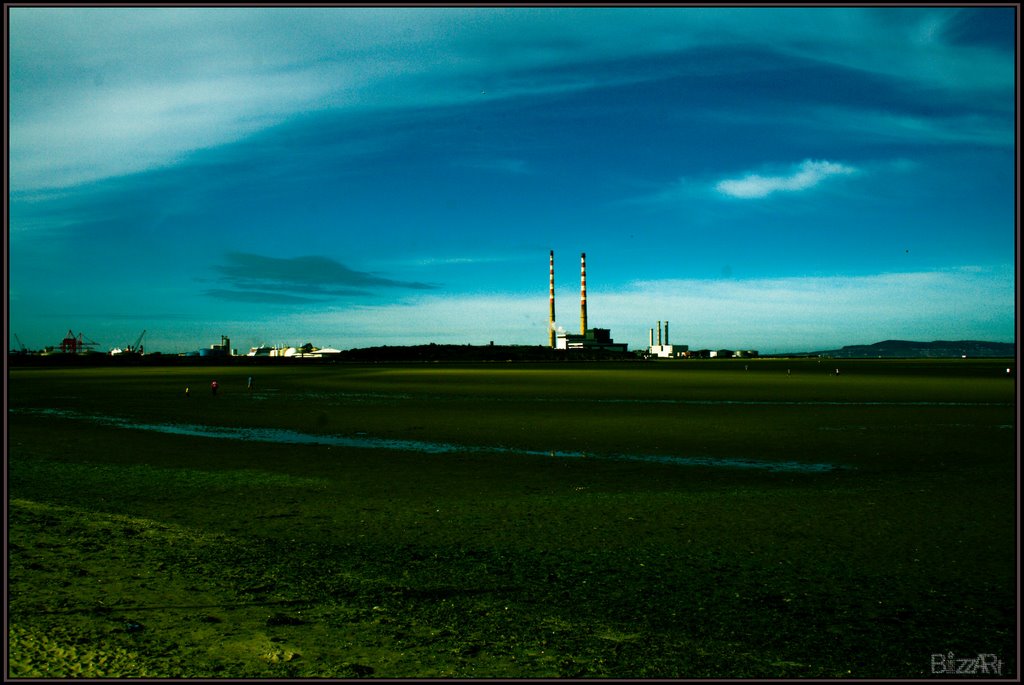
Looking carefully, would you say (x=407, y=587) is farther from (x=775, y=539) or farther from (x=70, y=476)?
(x=70, y=476)

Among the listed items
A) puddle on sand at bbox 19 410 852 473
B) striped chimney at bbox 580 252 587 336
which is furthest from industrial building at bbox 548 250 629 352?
puddle on sand at bbox 19 410 852 473

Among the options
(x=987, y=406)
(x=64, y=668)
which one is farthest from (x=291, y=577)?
(x=987, y=406)

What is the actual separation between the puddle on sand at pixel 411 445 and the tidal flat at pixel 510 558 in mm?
164

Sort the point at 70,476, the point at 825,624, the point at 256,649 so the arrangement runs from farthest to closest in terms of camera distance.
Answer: the point at 70,476 → the point at 825,624 → the point at 256,649

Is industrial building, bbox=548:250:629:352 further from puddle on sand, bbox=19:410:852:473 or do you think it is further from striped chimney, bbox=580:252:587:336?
puddle on sand, bbox=19:410:852:473

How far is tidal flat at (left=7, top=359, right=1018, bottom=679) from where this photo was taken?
553 cm

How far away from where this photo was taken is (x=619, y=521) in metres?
10.0

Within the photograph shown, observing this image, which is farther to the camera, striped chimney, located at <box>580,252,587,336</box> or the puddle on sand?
striped chimney, located at <box>580,252,587,336</box>

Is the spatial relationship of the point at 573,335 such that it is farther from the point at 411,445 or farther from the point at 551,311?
the point at 411,445

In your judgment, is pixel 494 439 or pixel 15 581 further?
pixel 494 439

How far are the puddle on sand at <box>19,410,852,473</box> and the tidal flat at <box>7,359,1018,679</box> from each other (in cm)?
16

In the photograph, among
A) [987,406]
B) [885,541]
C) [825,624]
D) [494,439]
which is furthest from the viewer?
[987,406]

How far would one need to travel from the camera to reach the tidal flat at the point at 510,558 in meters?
5.53

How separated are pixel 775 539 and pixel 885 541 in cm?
128
